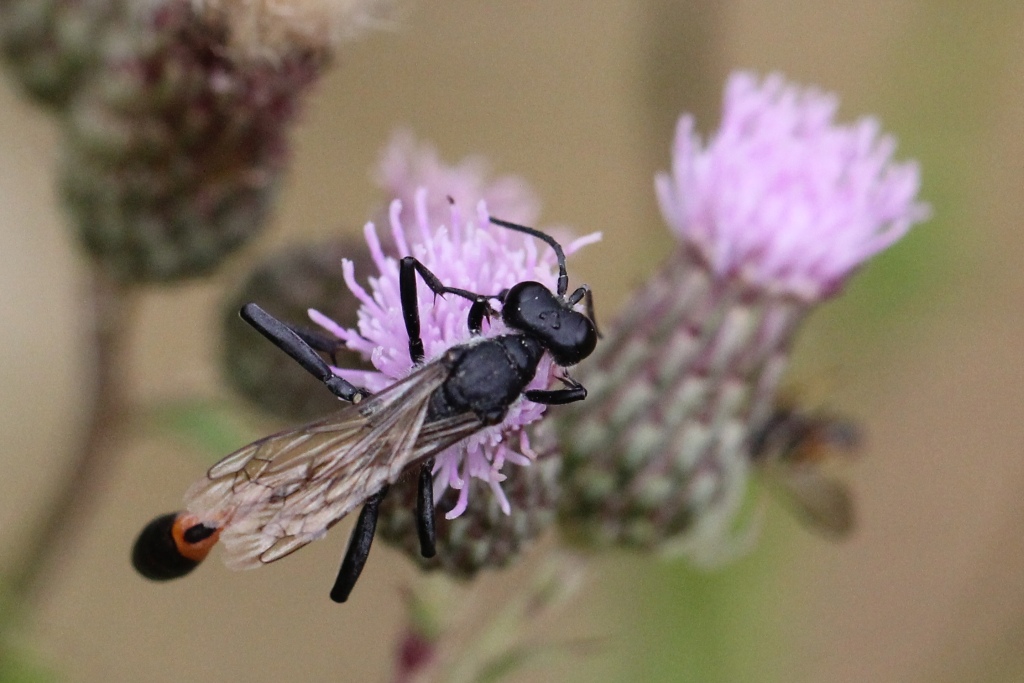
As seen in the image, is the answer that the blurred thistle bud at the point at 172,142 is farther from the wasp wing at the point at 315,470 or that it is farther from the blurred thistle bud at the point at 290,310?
the wasp wing at the point at 315,470

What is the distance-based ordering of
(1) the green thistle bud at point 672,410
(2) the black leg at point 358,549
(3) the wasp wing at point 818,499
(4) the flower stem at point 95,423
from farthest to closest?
(4) the flower stem at point 95,423, (3) the wasp wing at point 818,499, (1) the green thistle bud at point 672,410, (2) the black leg at point 358,549

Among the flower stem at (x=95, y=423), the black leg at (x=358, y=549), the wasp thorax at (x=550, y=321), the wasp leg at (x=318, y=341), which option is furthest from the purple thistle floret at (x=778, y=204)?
the flower stem at (x=95, y=423)

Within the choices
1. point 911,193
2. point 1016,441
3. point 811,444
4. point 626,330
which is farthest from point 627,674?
point 1016,441

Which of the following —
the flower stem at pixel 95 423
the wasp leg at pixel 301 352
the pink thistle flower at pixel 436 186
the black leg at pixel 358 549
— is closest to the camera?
the black leg at pixel 358 549

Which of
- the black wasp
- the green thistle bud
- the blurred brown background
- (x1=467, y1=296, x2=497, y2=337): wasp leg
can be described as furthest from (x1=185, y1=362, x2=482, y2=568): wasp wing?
the blurred brown background

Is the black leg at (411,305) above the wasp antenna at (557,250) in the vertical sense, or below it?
below

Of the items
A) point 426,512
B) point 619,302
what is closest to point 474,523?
point 426,512

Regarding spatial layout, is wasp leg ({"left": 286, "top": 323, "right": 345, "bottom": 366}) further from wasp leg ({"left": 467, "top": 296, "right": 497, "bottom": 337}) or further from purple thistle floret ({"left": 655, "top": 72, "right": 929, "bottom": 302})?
purple thistle floret ({"left": 655, "top": 72, "right": 929, "bottom": 302})

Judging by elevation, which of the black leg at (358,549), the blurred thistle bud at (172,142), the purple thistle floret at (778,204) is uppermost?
the blurred thistle bud at (172,142)
